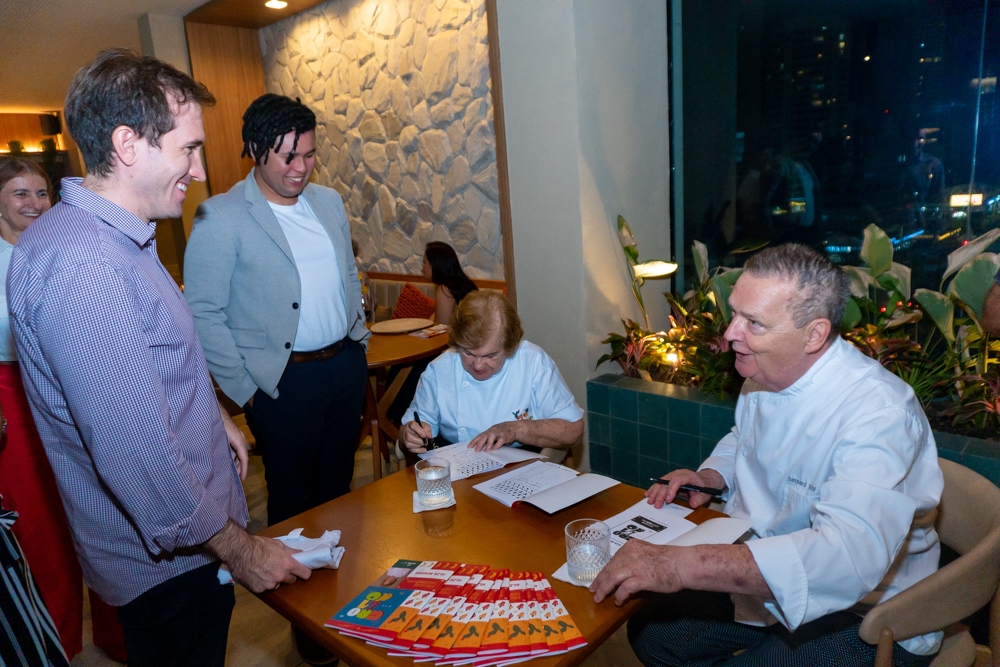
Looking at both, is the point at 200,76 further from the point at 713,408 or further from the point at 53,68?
the point at 713,408

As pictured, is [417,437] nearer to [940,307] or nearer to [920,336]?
[940,307]

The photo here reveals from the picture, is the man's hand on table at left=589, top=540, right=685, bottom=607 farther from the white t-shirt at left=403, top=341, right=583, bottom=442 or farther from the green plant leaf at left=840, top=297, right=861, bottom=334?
the green plant leaf at left=840, top=297, right=861, bottom=334

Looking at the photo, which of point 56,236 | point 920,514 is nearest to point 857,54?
point 920,514

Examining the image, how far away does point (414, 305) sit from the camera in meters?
4.01

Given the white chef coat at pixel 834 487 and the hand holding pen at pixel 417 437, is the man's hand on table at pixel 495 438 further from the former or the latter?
the white chef coat at pixel 834 487

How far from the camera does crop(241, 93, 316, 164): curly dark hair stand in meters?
1.99

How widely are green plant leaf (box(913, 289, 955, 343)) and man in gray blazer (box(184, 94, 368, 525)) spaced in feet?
6.59

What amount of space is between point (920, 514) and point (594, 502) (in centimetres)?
67

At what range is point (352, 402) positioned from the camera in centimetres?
228

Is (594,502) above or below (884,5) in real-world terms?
below

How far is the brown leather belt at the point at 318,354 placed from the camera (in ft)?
6.91

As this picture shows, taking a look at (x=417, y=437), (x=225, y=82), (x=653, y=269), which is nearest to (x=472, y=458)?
(x=417, y=437)

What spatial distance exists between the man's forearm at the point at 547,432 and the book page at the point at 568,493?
0.96ft

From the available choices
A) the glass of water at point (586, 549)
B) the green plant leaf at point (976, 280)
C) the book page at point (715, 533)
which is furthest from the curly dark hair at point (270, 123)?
the green plant leaf at point (976, 280)
